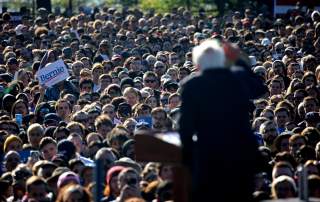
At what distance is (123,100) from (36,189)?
7452 millimetres

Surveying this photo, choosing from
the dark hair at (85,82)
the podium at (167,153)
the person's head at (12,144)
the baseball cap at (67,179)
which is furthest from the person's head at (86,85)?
the podium at (167,153)

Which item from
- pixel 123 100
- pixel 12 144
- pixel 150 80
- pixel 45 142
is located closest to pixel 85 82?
pixel 150 80

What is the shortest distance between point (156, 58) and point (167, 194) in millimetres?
14825

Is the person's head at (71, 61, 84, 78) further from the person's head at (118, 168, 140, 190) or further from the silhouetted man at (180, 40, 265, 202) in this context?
the silhouetted man at (180, 40, 265, 202)

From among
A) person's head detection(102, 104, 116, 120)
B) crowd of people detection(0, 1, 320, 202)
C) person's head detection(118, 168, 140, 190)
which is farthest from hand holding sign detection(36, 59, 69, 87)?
person's head detection(118, 168, 140, 190)

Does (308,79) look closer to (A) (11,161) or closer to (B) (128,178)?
(A) (11,161)

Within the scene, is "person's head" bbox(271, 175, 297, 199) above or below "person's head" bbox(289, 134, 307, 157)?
below

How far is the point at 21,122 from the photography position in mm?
20406

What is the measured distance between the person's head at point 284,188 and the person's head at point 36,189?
221 cm

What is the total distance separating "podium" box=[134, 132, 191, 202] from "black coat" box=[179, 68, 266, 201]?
0.12 metres

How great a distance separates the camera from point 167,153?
1062 cm

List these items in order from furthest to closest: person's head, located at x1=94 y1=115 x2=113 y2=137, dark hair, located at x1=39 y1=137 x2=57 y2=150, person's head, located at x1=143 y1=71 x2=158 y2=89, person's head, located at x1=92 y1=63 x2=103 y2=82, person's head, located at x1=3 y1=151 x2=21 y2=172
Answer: person's head, located at x1=92 y1=63 x2=103 y2=82 < person's head, located at x1=143 y1=71 x2=158 y2=89 < person's head, located at x1=94 y1=115 x2=113 y2=137 < dark hair, located at x1=39 y1=137 x2=57 y2=150 < person's head, located at x1=3 y1=151 x2=21 y2=172

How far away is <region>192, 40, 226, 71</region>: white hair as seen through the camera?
404 inches

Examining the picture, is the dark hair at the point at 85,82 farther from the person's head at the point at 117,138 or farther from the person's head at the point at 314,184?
the person's head at the point at 314,184
